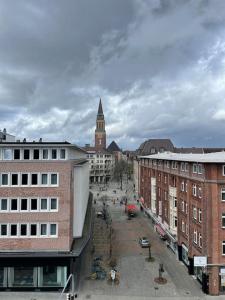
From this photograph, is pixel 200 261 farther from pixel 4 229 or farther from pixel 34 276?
pixel 4 229

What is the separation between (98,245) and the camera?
1988 inches

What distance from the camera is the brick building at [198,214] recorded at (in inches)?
1276

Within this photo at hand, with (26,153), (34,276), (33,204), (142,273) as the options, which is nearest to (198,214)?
(142,273)

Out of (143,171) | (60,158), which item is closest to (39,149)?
(60,158)

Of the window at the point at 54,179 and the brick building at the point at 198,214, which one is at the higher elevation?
the window at the point at 54,179

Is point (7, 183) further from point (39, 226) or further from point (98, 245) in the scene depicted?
point (98, 245)

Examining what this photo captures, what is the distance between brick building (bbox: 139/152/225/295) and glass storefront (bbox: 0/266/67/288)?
1495cm

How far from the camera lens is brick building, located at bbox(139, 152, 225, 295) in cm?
3241

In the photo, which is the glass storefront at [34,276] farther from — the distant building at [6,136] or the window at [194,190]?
the distant building at [6,136]

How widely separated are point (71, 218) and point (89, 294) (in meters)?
7.89

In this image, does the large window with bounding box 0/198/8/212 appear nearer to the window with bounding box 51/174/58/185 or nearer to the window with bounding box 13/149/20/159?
the window with bounding box 13/149/20/159

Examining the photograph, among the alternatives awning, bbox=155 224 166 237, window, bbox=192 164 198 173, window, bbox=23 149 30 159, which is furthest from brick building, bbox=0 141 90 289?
awning, bbox=155 224 166 237

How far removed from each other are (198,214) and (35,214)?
17877mm

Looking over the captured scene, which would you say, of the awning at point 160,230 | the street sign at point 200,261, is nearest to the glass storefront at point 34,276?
the street sign at point 200,261
